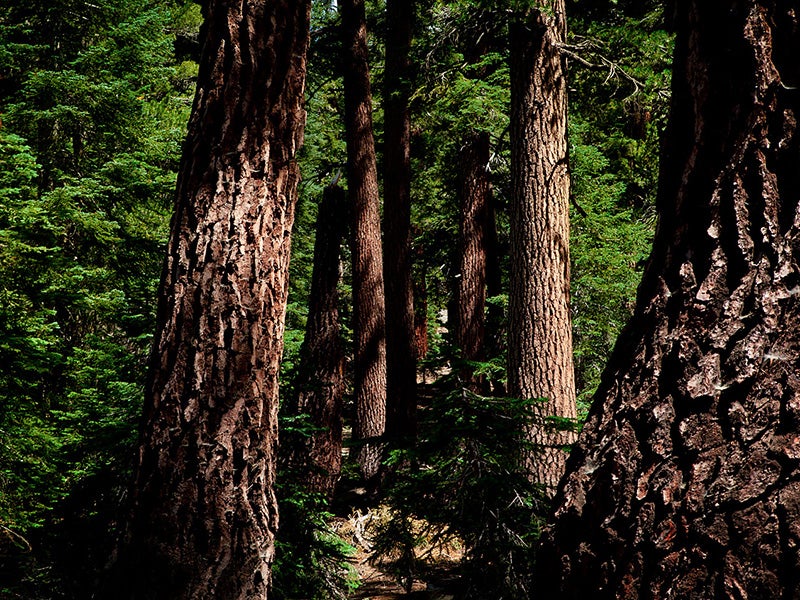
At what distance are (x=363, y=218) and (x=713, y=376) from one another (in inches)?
363

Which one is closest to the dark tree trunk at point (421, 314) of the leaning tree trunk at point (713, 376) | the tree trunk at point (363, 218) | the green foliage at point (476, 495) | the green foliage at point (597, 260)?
the green foliage at point (597, 260)

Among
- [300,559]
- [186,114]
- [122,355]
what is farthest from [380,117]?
[300,559]

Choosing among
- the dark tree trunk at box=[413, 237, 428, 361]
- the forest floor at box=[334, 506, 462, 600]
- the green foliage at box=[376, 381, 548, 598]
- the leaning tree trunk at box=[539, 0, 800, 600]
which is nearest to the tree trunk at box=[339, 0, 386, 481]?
the forest floor at box=[334, 506, 462, 600]

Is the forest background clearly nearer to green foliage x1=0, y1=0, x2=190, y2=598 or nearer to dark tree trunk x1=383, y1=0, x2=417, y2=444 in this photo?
green foliage x1=0, y1=0, x2=190, y2=598

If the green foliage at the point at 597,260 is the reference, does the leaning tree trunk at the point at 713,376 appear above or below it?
below

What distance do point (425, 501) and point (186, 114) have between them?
30.1 feet

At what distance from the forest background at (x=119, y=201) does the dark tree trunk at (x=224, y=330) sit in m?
0.42

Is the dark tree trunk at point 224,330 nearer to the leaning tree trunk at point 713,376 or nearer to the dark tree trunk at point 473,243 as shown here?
the leaning tree trunk at point 713,376

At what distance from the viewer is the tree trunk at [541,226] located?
21.8ft

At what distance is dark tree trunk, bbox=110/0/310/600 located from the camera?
322 cm

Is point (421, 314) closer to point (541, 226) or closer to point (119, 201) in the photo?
point (119, 201)

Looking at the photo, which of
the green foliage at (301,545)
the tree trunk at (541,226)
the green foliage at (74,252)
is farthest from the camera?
the tree trunk at (541,226)

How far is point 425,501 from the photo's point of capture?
3609 millimetres

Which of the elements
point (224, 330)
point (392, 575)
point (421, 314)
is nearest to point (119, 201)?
point (392, 575)
